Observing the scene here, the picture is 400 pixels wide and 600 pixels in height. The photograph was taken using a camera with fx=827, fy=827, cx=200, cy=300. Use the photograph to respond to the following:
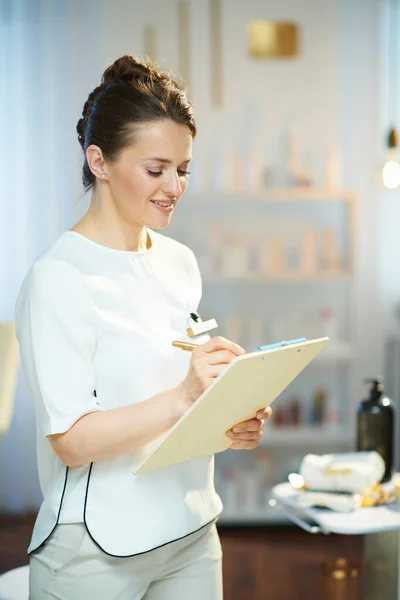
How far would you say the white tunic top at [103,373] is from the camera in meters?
1.21

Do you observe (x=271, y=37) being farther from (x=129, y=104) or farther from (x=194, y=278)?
(x=129, y=104)

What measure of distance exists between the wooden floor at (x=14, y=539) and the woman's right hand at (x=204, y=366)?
253cm

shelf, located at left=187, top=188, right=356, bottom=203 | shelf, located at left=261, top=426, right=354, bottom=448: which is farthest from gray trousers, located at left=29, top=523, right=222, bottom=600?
shelf, located at left=187, top=188, right=356, bottom=203

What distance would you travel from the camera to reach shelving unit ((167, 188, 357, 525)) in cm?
387

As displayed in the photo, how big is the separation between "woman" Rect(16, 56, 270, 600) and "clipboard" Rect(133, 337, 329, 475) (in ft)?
0.13

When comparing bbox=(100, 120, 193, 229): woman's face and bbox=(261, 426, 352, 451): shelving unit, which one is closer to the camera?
bbox=(100, 120, 193, 229): woman's face

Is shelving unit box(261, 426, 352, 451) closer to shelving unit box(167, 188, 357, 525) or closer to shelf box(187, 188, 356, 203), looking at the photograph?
shelving unit box(167, 188, 357, 525)

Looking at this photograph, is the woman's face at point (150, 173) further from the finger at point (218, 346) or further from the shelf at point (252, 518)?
the shelf at point (252, 518)

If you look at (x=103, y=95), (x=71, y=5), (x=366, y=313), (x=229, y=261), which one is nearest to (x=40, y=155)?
(x=71, y=5)

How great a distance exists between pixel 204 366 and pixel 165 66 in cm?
307

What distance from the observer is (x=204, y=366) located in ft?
3.98

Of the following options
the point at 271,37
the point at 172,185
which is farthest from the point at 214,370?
the point at 271,37

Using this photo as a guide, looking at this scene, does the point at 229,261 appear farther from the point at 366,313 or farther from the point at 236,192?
the point at 366,313

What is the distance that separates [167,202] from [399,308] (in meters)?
3.04
